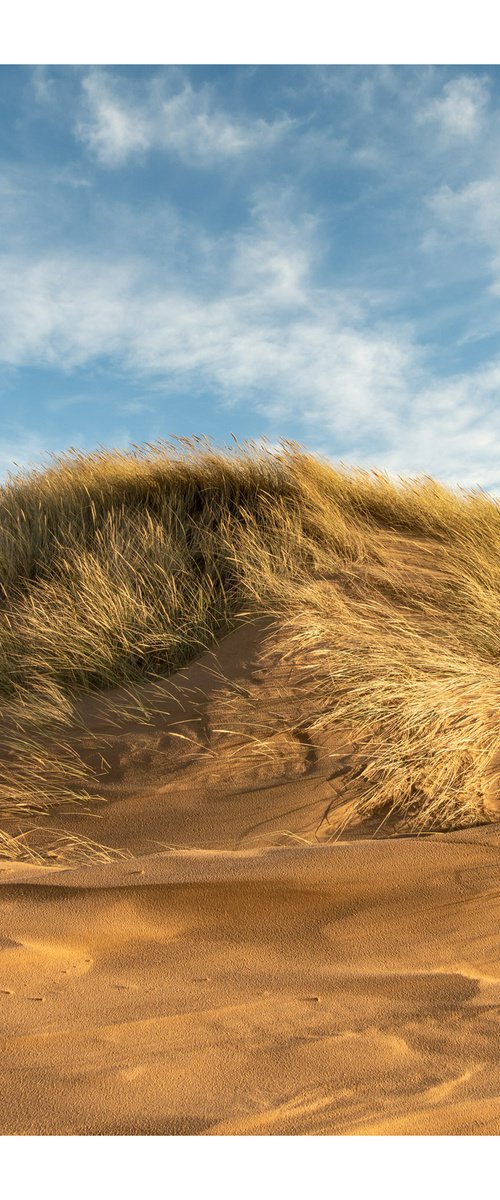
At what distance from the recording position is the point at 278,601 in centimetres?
596

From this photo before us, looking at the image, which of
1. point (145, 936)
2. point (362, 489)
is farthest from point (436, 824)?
point (362, 489)

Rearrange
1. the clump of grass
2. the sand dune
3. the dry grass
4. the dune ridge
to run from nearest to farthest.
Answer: the sand dune, the dune ridge, the clump of grass, the dry grass

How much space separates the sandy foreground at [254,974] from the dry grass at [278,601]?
0.45 meters

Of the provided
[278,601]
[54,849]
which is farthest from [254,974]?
[278,601]

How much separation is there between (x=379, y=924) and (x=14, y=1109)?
160 centimetres

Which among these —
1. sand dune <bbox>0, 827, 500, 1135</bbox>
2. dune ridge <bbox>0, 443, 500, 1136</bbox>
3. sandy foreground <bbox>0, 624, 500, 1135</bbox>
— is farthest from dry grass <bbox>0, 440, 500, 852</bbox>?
sand dune <bbox>0, 827, 500, 1135</bbox>

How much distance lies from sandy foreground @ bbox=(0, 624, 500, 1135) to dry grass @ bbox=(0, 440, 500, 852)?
446mm

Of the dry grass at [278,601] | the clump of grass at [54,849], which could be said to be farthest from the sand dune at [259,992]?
the dry grass at [278,601]

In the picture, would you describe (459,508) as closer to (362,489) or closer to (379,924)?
(362,489)

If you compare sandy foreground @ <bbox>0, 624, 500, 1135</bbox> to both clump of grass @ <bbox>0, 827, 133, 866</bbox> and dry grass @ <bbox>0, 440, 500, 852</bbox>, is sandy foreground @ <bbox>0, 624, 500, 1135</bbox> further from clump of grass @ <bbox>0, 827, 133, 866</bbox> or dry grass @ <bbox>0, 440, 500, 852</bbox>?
dry grass @ <bbox>0, 440, 500, 852</bbox>

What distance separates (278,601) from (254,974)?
11.0 feet

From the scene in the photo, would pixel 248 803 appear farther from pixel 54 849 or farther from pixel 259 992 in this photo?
pixel 259 992

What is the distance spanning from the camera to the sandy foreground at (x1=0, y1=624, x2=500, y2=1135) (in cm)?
204

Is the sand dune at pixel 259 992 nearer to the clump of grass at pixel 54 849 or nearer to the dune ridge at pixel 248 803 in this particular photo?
the dune ridge at pixel 248 803
